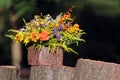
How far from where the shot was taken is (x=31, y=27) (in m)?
6.02

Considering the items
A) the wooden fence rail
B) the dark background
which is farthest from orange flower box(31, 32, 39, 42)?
the dark background

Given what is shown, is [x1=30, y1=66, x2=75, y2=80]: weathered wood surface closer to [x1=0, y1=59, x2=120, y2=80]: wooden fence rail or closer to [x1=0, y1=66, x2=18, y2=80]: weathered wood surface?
[x1=0, y1=59, x2=120, y2=80]: wooden fence rail

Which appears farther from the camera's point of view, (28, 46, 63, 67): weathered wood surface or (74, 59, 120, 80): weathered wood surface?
(28, 46, 63, 67): weathered wood surface

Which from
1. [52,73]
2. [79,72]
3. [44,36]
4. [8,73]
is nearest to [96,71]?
[79,72]

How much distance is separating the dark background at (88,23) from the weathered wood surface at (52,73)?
7.89 m

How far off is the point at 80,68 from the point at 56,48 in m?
0.42

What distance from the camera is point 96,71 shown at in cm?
546

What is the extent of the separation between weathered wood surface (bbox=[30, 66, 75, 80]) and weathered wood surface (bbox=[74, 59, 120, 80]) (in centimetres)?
11

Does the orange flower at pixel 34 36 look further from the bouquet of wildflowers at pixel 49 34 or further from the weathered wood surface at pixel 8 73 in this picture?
the weathered wood surface at pixel 8 73

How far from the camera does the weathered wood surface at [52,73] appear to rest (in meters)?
5.70

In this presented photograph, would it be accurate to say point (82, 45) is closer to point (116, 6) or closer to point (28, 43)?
point (116, 6)

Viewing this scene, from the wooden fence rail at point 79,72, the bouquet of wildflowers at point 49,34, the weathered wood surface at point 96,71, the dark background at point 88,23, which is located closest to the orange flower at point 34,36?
the bouquet of wildflowers at point 49,34

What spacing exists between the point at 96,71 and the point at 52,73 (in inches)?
20.7

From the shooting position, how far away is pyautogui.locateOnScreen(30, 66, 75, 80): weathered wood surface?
5702 mm
